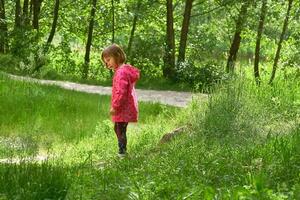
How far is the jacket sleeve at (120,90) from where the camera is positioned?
7953 mm

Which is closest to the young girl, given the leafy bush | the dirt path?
the dirt path

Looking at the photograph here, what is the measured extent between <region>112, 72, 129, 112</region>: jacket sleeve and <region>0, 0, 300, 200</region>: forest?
2.42ft

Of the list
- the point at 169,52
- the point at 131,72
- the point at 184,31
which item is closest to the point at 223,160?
the point at 131,72

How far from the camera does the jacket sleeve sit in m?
7.95

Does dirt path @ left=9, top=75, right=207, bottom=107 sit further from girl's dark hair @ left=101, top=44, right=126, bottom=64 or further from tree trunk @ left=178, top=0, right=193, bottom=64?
girl's dark hair @ left=101, top=44, right=126, bottom=64

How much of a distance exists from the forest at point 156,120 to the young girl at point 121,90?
51cm

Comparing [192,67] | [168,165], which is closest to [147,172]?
[168,165]

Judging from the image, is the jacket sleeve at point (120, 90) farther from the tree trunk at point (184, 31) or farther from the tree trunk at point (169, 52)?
the tree trunk at point (184, 31)

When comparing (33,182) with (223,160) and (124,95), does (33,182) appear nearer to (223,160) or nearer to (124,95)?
(223,160)

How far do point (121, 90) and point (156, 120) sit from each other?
13.1 feet

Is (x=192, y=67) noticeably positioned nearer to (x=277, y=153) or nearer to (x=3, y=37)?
(x=3, y=37)

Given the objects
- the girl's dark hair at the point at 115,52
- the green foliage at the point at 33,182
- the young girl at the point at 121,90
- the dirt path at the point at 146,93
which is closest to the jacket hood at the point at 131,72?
the young girl at the point at 121,90

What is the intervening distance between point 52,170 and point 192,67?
53.9ft

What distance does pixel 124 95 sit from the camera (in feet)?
26.2
